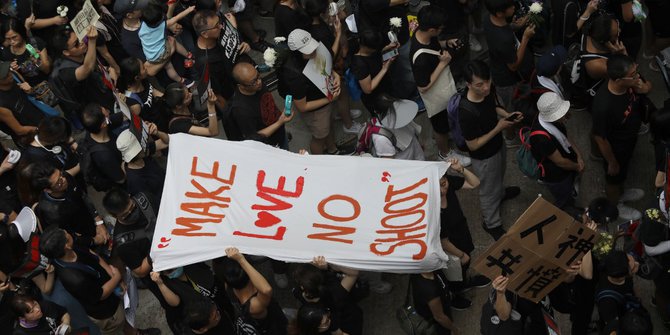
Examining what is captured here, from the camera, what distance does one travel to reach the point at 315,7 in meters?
9.05

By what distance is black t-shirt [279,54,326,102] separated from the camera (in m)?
8.75

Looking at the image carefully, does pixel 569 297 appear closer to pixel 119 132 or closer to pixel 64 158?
pixel 119 132

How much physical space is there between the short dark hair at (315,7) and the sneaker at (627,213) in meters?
3.88

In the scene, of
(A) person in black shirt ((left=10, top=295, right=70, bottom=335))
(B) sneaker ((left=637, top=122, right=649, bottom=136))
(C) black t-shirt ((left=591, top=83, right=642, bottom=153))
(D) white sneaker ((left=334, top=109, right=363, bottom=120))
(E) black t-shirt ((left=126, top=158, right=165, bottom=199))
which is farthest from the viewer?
(D) white sneaker ((left=334, top=109, right=363, bottom=120))

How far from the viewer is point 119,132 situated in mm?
8508

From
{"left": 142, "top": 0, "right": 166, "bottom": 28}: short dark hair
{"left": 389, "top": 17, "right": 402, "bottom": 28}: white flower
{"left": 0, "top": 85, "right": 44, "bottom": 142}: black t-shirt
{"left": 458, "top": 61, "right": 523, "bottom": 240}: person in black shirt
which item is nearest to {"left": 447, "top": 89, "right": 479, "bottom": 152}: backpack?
{"left": 458, "top": 61, "right": 523, "bottom": 240}: person in black shirt

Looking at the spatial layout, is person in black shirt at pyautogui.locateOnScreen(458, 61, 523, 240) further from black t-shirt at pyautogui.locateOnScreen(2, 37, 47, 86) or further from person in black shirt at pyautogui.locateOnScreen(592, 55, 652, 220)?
black t-shirt at pyautogui.locateOnScreen(2, 37, 47, 86)

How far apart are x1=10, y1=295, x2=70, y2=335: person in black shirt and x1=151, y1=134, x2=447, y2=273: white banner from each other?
1.09 metres

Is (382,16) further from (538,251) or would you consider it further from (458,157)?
(538,251)

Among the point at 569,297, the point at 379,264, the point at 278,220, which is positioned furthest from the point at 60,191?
the point at 569,297

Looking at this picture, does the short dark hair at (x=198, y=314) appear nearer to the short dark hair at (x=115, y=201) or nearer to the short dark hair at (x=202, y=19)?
the short dark hair at (x=115, y=201)

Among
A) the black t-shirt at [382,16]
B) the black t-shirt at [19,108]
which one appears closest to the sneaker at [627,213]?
the black t-shirt at [382,16]

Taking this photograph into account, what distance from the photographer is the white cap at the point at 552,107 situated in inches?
300

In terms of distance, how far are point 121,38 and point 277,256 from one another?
449 centimetres
